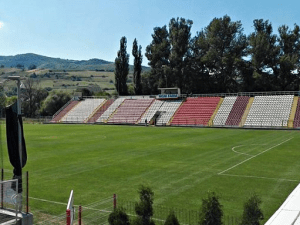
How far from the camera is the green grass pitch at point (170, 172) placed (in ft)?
51.9

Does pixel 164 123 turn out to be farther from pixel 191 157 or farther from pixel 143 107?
pixel 191 157

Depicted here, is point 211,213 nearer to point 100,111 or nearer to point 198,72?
point 100,111

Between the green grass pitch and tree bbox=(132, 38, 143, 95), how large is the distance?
5645 centimetres

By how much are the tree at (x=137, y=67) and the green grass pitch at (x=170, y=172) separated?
56452 millimetres

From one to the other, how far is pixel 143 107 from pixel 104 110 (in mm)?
9523

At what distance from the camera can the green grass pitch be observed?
1580 cm

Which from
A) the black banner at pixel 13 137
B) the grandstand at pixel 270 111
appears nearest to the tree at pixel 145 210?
the black banner at pixel 13 137

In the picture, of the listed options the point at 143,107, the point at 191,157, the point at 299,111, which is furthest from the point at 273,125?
the point at 191,157

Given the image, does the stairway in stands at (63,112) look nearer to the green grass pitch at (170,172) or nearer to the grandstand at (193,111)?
the grandstand at (193,111)

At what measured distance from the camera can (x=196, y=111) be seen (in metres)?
67.4

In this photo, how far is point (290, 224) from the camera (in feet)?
31.7

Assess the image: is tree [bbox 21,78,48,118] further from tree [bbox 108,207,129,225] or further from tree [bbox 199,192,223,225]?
tree [bbox 199,192,223,225]

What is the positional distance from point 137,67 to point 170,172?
2744 inches

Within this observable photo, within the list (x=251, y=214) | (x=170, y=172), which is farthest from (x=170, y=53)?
(x=251, y=214)
